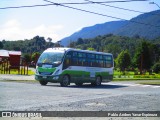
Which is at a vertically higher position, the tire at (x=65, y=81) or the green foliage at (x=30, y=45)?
the green foliage at (x=30, y=45)

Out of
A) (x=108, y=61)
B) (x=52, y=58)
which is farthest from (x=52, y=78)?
(x=108, y=61)

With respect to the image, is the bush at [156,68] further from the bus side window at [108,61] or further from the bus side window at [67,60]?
the bus side window at [67,60]

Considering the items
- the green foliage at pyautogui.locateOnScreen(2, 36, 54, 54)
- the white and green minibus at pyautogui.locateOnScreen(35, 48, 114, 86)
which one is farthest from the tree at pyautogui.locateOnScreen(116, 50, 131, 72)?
the white and green minibus at pyautogui.locateOnScreen(35, 48, 114, 86)

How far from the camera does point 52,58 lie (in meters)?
23.3

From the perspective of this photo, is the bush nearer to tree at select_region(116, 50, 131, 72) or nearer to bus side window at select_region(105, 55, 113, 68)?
tree at select_region(116, 50, 131, 72)

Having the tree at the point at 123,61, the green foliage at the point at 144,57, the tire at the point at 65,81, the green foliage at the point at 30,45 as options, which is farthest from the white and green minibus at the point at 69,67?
the green foliage at the point at 30,45

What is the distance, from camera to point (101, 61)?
27922mm

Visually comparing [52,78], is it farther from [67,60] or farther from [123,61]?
[123,61]

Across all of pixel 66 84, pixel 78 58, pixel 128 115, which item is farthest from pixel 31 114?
pixel 78 58

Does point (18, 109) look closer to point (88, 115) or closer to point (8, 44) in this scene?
→ point (88, 115)

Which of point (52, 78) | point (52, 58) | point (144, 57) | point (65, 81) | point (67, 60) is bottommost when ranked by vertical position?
point (65, 81)

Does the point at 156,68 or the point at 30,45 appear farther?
the point at 30,45

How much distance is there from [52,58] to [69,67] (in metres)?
1.45

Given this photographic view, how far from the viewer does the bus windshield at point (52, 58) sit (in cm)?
2308
